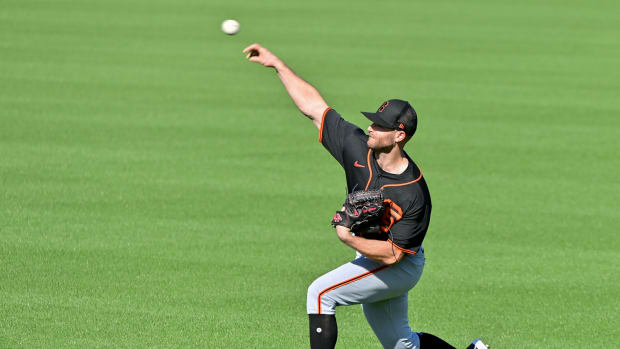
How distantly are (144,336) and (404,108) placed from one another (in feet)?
9.27

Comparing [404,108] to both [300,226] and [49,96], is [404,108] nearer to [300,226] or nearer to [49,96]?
[300,226]

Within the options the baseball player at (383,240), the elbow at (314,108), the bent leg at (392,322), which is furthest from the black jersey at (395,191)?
the bent leg at (392,322)

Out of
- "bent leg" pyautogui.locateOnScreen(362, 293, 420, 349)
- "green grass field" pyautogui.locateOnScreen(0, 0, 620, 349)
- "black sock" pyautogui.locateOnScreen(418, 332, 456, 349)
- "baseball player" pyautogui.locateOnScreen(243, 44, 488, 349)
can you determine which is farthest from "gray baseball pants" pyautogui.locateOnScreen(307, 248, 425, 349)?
"green grass field" pyautogui.locateOnScreen(0, 0, 620, 349)

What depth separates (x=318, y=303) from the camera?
259 inches

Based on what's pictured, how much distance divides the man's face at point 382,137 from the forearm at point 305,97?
0.69m

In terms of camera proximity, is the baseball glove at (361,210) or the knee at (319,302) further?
the knee at (319,302)

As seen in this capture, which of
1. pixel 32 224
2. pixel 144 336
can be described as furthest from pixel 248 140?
pixel 144 336

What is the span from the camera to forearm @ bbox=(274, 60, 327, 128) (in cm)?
718

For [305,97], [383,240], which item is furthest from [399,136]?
[305,97]

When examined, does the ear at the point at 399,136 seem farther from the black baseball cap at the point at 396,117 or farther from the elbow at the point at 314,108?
the elbow at the point at 314,108

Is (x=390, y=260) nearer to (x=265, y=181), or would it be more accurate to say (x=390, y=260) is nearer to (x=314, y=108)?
(x=314, y=108)

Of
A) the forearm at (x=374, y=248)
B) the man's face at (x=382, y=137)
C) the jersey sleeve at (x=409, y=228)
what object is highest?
the man's face at (x=382, y=137)

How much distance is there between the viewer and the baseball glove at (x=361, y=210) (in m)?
6.21

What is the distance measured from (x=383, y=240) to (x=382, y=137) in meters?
0.68
